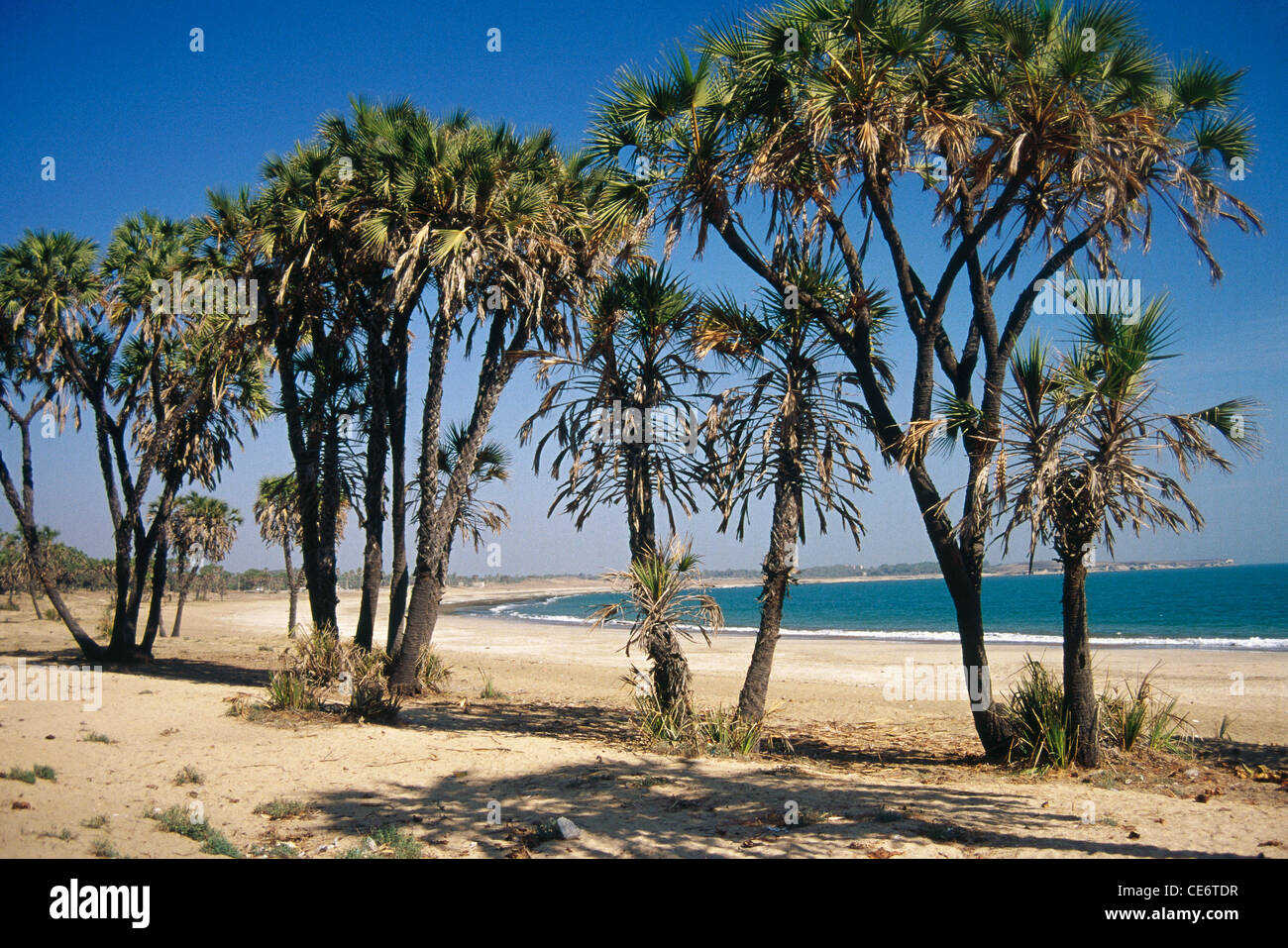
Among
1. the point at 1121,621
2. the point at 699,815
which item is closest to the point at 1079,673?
the point at 699,815

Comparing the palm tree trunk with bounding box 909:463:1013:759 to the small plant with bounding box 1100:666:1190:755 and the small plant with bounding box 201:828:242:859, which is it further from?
the small plant with bounding box 201:828:242:859

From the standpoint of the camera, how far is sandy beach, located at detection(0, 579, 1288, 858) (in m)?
5.93

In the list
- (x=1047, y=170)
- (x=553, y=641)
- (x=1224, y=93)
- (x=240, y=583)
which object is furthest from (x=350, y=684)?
(x=240, y=583)

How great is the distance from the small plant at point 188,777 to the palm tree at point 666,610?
4.74 metres

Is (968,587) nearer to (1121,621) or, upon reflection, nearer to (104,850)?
(104,850)

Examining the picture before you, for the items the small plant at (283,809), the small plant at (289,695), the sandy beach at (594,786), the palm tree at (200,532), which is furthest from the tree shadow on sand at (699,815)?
the palm tree at (200,532)

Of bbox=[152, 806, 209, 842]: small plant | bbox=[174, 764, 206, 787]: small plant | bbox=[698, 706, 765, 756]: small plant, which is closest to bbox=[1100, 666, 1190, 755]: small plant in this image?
bbox=[698, 706, 765, 756]: small plant

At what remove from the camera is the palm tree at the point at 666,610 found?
1038 centimetres

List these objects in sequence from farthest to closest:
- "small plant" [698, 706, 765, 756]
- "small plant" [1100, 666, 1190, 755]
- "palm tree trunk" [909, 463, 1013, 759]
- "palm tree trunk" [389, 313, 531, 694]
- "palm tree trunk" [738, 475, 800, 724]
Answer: "palm tree trunk" [389, 313, 531, 694]
"palm tree trunk" [738, 475, 800, 724]
"small plant" [698, 706, 765, 756]
"palm tree trunk" [909, 463, 1013, 759]
"small plant" [1100, 666, 1190, 755]

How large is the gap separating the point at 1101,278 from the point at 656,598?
288 inches

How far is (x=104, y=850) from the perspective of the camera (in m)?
5.41

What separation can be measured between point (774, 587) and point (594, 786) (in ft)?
12.8

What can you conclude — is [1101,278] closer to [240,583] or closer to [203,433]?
[203,433]

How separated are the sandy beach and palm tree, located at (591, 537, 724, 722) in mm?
876
